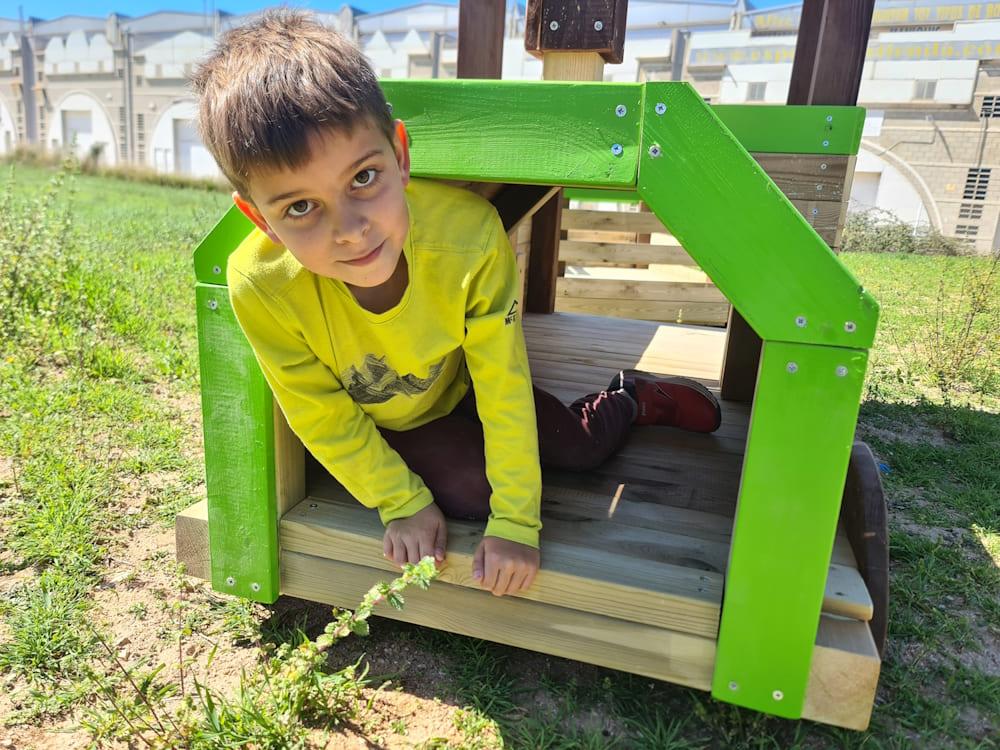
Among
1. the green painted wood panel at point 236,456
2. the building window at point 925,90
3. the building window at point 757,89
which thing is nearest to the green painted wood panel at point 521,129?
the green painted wood panel at point 236,456

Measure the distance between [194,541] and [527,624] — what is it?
36.7 inches

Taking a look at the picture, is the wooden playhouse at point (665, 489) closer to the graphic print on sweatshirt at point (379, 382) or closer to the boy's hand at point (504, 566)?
the boy's hand at point (504, 566)

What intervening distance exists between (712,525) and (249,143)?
1.49 metres

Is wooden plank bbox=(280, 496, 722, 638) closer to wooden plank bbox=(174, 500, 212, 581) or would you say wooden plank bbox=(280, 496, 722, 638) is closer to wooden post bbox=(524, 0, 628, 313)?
→ wooden plank bbox=(174, 500, 212, 581)

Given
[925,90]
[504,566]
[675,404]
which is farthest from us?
[925,90]

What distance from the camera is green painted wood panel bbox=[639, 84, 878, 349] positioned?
1.24 metres

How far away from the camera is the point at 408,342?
163 cm

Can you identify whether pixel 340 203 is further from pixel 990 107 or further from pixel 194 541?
pixel 990 107

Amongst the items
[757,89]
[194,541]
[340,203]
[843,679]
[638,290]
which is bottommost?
[638,290]

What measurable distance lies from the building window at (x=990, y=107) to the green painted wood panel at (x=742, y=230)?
890 centimetres

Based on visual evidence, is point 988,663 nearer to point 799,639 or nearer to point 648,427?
point 799,639

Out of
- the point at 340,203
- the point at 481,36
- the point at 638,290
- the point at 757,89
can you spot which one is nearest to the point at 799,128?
the point at 481,36

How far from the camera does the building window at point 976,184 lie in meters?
8.40

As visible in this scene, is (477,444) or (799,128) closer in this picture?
(477,444)
